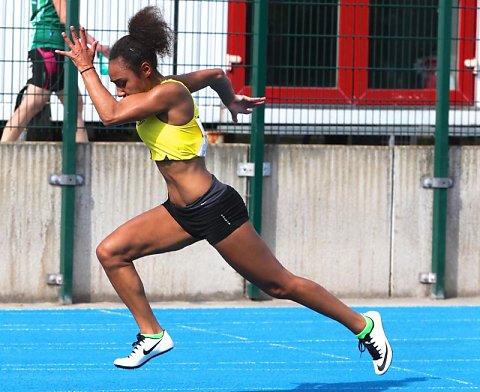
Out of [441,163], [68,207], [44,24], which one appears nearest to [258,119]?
[441,163]

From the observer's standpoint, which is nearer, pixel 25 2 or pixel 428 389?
pixel 428 389

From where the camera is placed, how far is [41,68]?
11.1 metres

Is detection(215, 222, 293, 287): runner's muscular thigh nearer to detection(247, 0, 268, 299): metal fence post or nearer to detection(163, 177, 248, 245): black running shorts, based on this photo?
detection(163, 177, 248, 245): black running shorts

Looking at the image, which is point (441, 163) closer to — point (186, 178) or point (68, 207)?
point (68, 207)

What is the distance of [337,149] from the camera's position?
11.5 meters

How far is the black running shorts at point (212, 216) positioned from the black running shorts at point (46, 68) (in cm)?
433

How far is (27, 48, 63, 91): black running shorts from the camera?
11125 mm

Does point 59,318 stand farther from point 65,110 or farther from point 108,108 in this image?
point 108,108

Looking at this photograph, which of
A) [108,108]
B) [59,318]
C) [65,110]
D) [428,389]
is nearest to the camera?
[108,108]

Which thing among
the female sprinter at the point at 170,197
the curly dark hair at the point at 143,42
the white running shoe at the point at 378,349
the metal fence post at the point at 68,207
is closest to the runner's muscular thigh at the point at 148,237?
the female sprinter at the point at 170,197

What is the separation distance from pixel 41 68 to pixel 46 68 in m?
0.05

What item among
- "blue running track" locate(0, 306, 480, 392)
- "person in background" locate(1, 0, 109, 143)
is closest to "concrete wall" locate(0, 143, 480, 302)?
"person in background" locate(1, 0, 109, 143)

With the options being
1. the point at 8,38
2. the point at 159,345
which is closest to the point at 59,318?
the point at 8,38

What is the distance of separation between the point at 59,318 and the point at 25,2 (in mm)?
2812
